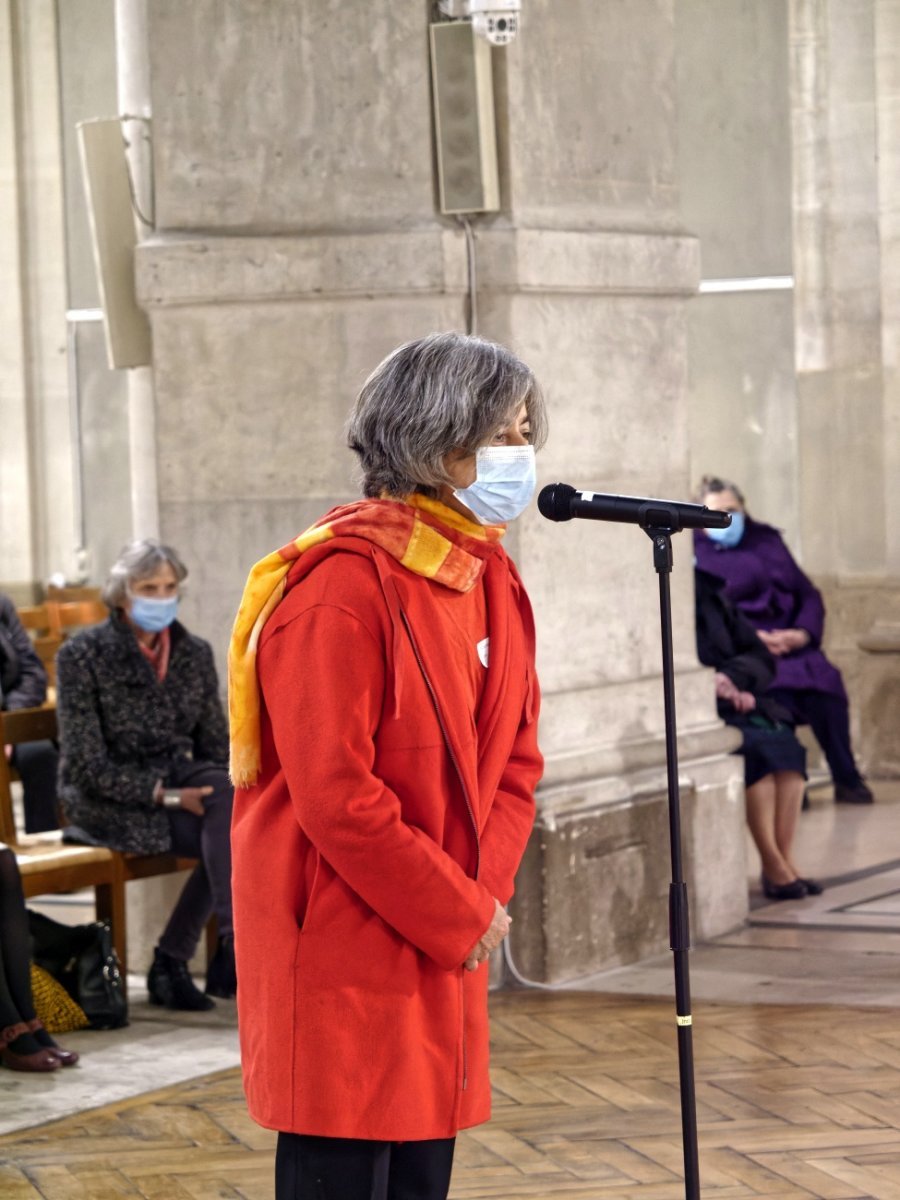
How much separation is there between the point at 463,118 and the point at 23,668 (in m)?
3.39

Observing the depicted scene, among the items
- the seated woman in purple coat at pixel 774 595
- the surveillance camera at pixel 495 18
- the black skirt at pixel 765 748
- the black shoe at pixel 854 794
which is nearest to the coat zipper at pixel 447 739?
the surveillance camera at pixel 495 18

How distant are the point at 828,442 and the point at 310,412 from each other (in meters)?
5.00

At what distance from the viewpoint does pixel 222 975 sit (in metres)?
5.78

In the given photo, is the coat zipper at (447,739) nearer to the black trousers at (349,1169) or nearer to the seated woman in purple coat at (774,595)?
the black trousers at (349,1169)

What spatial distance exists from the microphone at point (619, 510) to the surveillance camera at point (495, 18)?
10.1 ft

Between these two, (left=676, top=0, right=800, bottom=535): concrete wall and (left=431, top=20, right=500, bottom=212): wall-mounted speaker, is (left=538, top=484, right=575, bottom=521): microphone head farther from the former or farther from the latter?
(left=676, top=0, right=800, bottom=535): concrete wall

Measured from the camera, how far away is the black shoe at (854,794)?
9156 millimetres

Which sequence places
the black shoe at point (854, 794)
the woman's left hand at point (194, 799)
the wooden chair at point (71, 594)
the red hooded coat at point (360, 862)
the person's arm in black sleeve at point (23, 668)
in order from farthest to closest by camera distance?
the wooden chair at point (71, 594)
the black shoe at point (854, 794)
the person's arm in black sleeve at point (23, 668)
the woman's left hand at point (194, 799)
the red hooded coat at point (360, 862)

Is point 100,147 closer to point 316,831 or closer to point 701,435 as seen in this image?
point 316,831

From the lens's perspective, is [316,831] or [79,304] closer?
[316,831]

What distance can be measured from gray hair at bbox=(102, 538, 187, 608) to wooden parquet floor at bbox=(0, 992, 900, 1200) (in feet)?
4.75

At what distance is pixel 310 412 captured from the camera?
579 cm

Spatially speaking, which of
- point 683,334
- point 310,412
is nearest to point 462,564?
point 310,412

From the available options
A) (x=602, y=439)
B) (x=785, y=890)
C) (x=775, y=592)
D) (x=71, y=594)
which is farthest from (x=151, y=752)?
(x=71, y=594)
